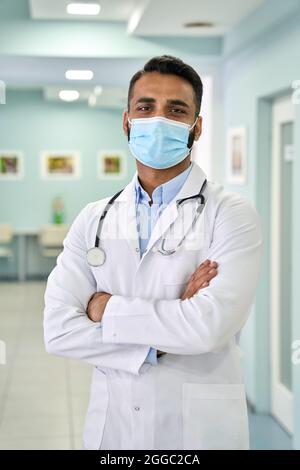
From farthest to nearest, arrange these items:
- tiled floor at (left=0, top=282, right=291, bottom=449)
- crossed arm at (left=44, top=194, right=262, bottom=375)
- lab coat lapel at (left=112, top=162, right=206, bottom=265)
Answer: tiled floor at (left=0, top=282, right=291, bottom=449)
lab coat lapel at (left=112, top=162, right=206, bottom=265)
crossed arm at (left=44, top=194, right=262, bottom=375)

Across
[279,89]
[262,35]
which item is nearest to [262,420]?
[279,89]

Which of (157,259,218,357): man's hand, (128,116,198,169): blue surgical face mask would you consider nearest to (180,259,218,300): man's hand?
(157,259,218,357): man's hand

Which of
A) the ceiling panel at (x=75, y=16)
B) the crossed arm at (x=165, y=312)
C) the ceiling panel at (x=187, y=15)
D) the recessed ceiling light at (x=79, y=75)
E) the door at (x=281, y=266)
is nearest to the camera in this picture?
the crossed arm at (x=165, y=312)

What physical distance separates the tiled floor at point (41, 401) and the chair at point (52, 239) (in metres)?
0.25

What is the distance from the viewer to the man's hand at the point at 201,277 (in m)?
1.48

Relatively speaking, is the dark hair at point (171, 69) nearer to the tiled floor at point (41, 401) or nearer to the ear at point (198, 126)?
the ear at point (198, 126)

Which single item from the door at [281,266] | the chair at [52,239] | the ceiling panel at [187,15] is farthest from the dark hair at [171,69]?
the door at [281,266]

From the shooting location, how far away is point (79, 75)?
7.16 feet

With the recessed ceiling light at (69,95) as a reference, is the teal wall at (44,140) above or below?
below

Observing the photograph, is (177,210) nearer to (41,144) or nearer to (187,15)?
(41,144)

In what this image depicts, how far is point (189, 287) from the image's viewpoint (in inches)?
58.9

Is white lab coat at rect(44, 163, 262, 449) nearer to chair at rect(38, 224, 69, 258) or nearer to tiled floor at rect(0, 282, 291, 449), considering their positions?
chair at rect(38, 224, 69, 258)

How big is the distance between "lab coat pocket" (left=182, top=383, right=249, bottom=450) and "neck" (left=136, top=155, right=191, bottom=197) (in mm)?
450

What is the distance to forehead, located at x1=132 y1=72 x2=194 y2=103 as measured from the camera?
1511 mm
